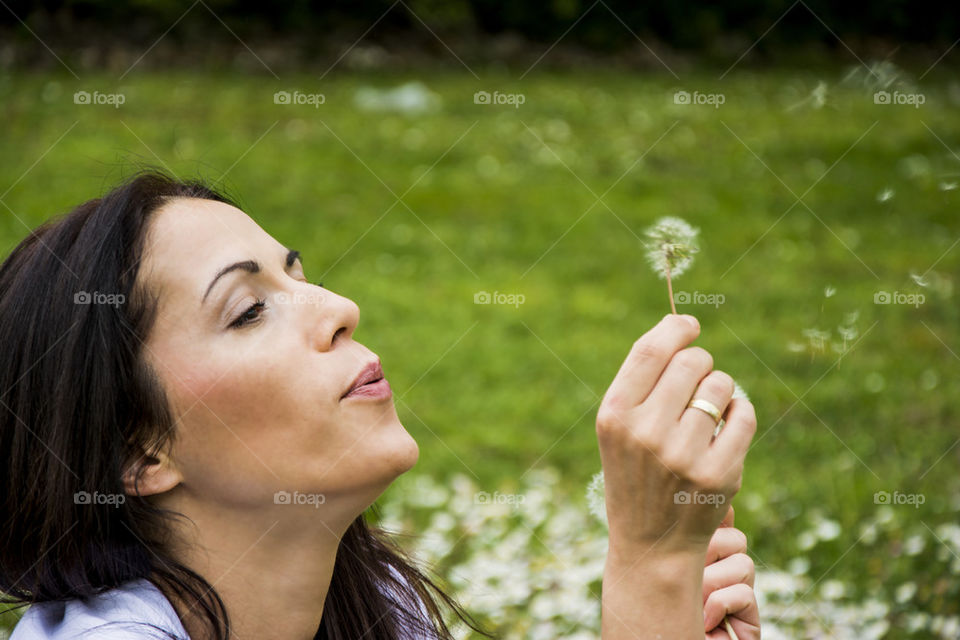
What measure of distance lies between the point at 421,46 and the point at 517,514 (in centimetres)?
795

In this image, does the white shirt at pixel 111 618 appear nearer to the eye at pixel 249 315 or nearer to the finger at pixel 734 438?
the eye at pixel 249 315

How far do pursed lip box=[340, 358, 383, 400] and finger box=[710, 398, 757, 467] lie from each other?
21.9 inches

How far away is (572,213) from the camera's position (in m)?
7.43

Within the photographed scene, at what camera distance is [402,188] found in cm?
771

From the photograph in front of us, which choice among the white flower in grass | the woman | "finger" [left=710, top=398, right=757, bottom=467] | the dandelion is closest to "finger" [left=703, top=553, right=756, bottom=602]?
the woman

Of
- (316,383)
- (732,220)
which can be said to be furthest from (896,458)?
(316,383)

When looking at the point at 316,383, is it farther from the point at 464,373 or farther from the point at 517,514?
the point at 464,373

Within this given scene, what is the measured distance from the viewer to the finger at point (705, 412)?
4.42ft

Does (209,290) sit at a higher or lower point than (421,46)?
lower

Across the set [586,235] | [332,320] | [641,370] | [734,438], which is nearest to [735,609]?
[734,438]

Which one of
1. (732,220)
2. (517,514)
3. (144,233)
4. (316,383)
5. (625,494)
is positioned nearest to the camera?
(625,494)

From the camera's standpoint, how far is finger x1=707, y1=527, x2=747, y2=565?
67.3 inches

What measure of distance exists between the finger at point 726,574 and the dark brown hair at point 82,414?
80cm

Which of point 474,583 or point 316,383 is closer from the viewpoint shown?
point 316,383
